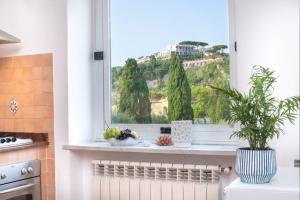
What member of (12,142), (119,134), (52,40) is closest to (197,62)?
(119,134)

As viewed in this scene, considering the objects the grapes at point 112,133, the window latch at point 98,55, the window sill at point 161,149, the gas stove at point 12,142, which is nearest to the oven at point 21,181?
the gas stove at point 12,142

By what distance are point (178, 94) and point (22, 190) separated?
126 centimetres

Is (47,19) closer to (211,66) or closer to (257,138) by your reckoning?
(211,66)

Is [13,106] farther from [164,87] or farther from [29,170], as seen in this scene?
[164,87]

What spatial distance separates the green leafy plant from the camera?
2049mm

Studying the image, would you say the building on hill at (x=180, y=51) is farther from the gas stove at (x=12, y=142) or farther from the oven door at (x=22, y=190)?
the oven door at (x=22, y=190)

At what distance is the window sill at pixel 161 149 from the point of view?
2.51 meters

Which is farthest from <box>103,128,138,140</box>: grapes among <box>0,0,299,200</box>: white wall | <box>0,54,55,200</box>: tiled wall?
<box>0,54,55,200</box>: tiled wall

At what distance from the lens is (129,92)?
3100mm

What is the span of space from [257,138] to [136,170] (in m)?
1.02

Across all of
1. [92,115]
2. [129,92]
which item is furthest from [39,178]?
[129,92]

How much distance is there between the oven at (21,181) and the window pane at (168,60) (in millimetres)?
716

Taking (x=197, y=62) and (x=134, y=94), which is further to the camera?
(x=134, y=94)

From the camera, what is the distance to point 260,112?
2076 mm
